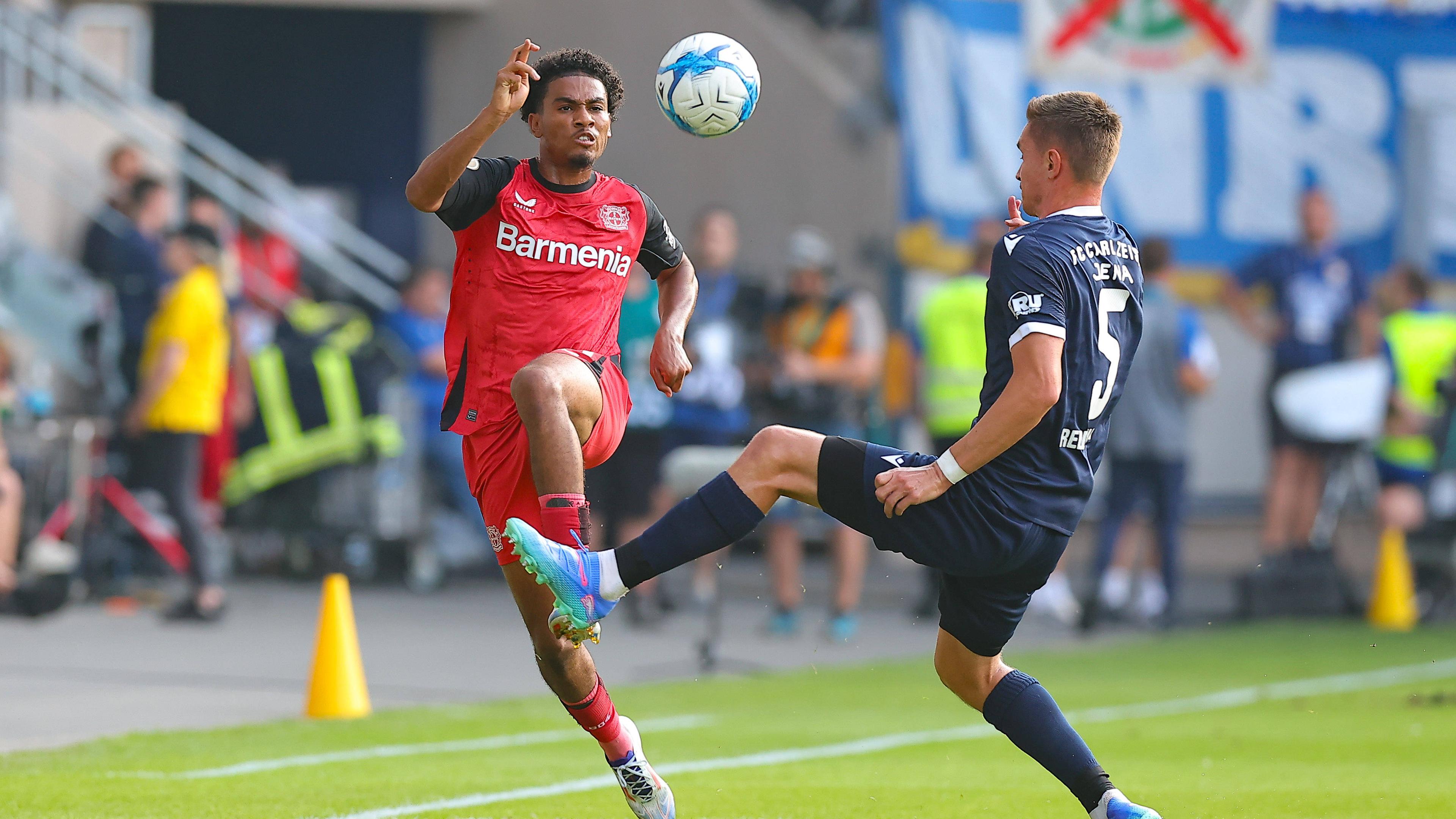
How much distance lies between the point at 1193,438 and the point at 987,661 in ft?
36.7

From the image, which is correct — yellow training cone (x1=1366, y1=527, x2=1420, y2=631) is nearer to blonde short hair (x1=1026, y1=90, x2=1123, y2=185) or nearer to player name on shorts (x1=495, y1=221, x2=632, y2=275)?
blonde short hair (x1=1026, y1=90, x2=1123, y2=185)

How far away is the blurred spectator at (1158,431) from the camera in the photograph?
12.4 metres

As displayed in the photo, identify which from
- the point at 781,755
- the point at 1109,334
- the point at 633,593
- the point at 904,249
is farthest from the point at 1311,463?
the point at 1109,334

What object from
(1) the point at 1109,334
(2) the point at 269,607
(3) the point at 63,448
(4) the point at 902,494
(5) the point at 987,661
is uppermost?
(1) the point at 1109,334

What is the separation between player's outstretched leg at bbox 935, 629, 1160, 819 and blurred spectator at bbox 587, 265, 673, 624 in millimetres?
6454

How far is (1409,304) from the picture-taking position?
1336 cm

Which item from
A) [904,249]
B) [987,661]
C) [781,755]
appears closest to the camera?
[987,661]

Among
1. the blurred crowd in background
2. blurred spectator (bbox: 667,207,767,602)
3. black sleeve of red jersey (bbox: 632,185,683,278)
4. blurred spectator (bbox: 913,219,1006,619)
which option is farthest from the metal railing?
black sleeve of red jersey (bbox: 632,185,683,278)

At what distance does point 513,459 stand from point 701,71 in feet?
4.46

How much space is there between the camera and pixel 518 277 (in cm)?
584

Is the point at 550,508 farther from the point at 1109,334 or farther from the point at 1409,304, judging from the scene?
the point at 1409,304

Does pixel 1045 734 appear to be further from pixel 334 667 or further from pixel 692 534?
pixel 334 667

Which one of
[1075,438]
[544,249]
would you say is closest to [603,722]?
[544,249]

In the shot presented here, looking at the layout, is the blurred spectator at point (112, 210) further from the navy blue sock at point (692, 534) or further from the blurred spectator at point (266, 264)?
the navy blue sock at point (692, 534)
